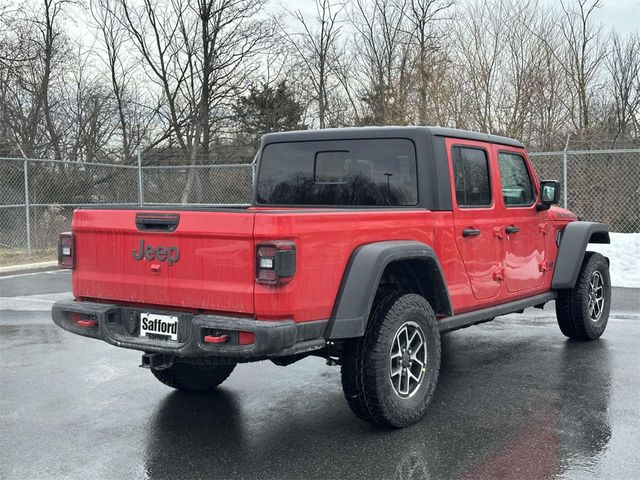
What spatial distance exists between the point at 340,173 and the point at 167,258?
1675mm

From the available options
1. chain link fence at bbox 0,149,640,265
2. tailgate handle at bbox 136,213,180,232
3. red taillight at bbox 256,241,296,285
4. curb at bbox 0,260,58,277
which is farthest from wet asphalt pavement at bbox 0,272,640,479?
chain link fence at bbox 0,149,640,265

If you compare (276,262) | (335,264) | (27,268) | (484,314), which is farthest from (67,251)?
(27,268)

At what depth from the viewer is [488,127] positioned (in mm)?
18547

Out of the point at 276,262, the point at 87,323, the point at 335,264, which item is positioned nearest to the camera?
the point at 276,262

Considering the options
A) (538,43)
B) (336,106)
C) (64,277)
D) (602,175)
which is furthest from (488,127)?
(64,277)

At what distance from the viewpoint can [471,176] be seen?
17.1 feet

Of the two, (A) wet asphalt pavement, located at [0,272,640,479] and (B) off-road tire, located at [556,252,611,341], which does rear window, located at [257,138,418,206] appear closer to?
(A) wet asphalt pavement, located at [0,272,640,479]

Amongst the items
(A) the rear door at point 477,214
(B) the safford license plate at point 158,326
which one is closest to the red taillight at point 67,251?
(B) the safford license plate at point 158,326

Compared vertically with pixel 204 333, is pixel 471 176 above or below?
above

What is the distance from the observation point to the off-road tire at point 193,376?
16.2 ft

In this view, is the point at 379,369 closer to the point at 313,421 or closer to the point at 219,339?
the point at 313,421

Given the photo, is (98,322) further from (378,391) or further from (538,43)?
(538,43)

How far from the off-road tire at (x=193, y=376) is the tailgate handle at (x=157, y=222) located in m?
1.23

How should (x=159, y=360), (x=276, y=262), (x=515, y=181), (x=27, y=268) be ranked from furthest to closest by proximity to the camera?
(x=27, y=268)
(x=515, y=181)
(x=159, y=360)
(x=276, y=262)
